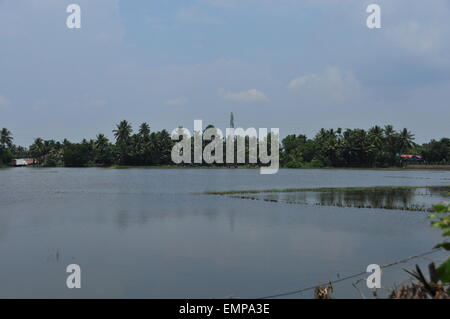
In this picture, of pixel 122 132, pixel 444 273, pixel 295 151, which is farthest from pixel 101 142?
pixel 444 273

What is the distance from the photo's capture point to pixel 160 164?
12225 cm

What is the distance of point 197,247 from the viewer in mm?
17703

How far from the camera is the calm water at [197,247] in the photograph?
12688 mm

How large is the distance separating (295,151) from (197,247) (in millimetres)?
115105

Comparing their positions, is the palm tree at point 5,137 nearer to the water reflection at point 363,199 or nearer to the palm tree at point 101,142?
the palm tree at point 101,142

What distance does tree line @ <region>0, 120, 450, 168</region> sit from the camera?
112 meters

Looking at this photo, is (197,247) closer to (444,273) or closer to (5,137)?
(444,273)

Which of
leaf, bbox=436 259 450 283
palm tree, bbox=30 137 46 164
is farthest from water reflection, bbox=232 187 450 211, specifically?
palm tree, bbox=30 137 46 164

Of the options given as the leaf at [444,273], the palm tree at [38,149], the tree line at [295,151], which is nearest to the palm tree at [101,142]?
the tree line at [295,151]

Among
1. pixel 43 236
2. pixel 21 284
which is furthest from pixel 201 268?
pixel 43 236

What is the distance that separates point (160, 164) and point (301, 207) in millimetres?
94338

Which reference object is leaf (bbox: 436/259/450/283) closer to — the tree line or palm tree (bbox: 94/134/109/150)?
the tree line

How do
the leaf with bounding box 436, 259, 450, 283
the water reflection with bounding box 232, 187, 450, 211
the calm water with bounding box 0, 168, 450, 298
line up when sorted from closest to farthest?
the leaf with bounding box 436, 259, 450, 283
the calm water with bounding box 0, 168, 450, 298
the water reflection with bounding box 232, 187, 450, 211

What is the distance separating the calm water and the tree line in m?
86.6
